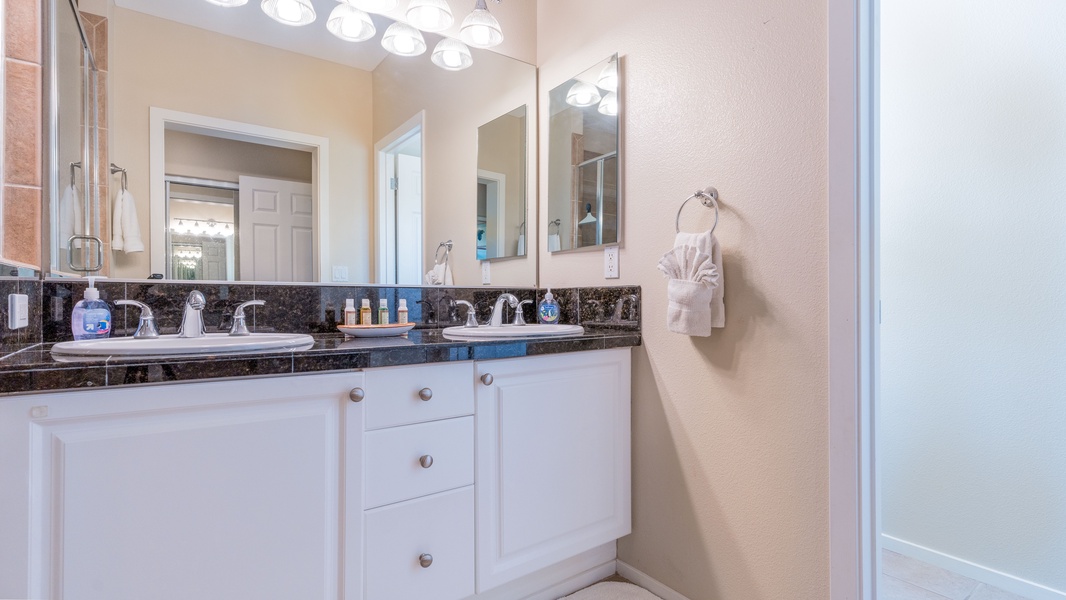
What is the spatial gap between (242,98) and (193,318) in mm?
723

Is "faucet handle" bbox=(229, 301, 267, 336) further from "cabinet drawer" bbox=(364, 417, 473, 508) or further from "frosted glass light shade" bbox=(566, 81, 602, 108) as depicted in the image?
"frosted glass light shade" bbox=(566, 81, 602, 108)

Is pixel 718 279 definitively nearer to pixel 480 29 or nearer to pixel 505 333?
pixel 505 333

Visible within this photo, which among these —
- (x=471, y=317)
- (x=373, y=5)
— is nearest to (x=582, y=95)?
(x=373, y=5)

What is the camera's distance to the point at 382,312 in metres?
1.76

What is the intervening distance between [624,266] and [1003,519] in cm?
158

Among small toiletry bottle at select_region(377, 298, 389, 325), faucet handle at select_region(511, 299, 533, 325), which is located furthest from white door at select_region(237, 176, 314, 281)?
faucet handle at select_region(511, 299, 533, 325)

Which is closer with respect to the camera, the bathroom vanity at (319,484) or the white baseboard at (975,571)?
the bathroom vanity at (319,484)

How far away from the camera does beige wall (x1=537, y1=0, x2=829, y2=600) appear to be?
49.0 inches

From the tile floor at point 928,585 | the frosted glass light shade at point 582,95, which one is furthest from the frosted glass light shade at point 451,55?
the tile floor at point 928,585

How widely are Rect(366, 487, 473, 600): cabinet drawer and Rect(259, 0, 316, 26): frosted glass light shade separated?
1.54 metres

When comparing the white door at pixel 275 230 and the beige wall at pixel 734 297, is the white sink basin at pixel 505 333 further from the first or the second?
the white door at pixel 275 230

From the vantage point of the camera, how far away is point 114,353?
3.18 ft

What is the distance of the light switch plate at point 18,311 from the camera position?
1.05 m

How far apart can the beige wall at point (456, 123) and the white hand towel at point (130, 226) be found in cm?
77
